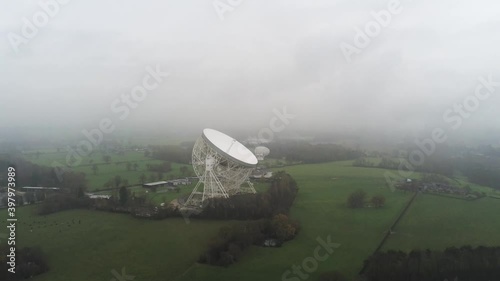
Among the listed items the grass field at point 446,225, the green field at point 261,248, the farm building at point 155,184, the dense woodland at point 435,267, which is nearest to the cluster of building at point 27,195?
the green field at point 261,248

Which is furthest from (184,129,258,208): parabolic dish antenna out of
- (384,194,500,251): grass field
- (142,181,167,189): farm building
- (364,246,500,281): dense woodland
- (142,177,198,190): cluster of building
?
(364,246,500,281): dense woodland

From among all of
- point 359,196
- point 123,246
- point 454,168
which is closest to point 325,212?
point 359,196

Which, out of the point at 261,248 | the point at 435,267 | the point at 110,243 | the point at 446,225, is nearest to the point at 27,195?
the point at 110,243

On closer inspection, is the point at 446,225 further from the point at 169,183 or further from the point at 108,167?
the point at 108,167

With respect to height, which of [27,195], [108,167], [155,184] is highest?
[27,195]

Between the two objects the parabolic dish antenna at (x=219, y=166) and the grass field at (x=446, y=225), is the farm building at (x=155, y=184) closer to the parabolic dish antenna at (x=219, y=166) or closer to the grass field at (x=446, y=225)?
the parabolic dish antenna at (x=219, y=166)
